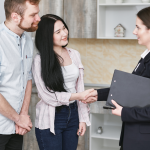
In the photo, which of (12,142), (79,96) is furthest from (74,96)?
(12,142)

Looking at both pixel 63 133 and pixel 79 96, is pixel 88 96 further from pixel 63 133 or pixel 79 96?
pixel 63 133

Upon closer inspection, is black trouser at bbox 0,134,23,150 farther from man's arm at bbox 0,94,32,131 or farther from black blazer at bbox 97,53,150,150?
black blazer at bbox 97,53,150,150

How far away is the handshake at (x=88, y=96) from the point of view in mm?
1852

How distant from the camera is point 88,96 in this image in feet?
6.31

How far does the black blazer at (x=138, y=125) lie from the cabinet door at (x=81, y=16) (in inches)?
56.9

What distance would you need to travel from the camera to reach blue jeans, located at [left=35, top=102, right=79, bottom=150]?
1798 mm

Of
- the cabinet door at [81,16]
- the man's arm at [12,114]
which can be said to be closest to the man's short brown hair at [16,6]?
the man's arm at [12,114]

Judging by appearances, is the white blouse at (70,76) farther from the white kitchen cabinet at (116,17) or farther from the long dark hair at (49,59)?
the white kitchen cabinet at (116,17)

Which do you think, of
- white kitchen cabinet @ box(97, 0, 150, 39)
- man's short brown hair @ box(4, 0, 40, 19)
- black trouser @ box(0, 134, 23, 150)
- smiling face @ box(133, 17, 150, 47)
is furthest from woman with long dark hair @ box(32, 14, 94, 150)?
white kitchen cabinet @ box(97, 0, 150, 39)

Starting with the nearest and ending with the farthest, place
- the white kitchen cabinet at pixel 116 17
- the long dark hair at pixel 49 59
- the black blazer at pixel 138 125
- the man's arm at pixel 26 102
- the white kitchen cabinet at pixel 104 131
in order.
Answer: the black blazer at pixel 138 125 < the man's arm at pixel 26 102 < the long dark hair at pixel 49 59 < the white kitchen cabinet at pixel 104 131 < the white kitchen cabinet at pixel 116 17

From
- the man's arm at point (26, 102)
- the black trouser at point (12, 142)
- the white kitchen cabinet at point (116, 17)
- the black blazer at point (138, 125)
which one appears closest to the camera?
the black blazer at point (138, 125)

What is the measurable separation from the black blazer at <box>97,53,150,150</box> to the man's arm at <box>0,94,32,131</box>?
2.09 feet

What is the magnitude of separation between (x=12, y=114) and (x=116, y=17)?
2.08 m

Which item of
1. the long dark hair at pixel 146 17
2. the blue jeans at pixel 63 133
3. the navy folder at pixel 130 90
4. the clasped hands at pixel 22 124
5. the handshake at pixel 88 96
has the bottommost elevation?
the blue jeans at pixel 63 133
